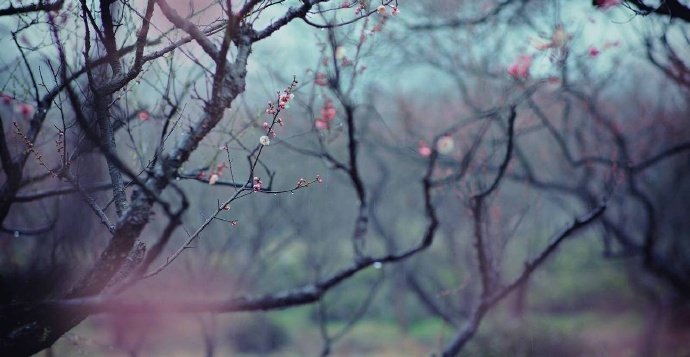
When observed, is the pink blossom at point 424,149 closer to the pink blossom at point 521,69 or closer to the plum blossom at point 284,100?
the pink blossom at point 521,69

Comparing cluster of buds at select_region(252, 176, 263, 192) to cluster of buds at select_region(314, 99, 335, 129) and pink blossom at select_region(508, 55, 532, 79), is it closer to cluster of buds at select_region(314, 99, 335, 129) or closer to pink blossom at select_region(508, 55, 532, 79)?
cluster of buds at select_region(314, 99, 335, 129)

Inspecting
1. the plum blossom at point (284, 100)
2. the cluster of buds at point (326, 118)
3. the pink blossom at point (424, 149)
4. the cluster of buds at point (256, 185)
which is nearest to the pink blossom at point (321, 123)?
the cluster of buds at point (326, 118)

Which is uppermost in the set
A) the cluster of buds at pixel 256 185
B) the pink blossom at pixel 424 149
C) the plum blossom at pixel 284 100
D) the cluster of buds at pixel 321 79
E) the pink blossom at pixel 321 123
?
the pink blossom at pixel 424 149

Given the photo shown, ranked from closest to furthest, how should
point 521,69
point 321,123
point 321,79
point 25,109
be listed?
point 25,109
point 321,79
point 321,123
point 521,69

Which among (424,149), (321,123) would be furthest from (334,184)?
(321,123)

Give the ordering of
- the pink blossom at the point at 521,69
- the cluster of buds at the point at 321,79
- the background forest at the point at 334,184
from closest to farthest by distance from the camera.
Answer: the background forest at the point at 334,184 < the cluster of buds at the point at 321,79 < the pink blossom at the point at 521,69

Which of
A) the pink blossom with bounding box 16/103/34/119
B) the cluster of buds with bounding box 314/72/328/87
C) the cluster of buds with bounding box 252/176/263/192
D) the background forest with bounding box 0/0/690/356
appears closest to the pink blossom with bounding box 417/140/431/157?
the background forest with bounding box 0/0/690/356

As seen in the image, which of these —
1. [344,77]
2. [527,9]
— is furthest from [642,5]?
[527,9]

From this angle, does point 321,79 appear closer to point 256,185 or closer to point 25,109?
point 256,185

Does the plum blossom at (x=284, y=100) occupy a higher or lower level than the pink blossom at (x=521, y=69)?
lower

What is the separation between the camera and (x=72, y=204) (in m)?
5.79

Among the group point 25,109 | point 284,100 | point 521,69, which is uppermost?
point 521,69

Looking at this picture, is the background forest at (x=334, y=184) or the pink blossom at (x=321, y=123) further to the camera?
the pink blossom at (x=321, y=123)

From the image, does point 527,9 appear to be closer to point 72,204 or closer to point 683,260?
point 72,204
